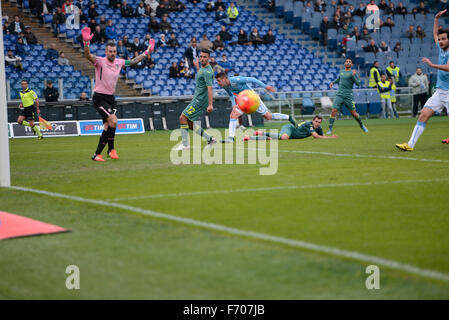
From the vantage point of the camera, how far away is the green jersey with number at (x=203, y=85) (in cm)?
1581

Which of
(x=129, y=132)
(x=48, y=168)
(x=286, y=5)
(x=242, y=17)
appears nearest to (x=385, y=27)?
(x=286, y=5)

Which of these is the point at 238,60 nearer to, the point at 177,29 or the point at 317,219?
the point at 177,29

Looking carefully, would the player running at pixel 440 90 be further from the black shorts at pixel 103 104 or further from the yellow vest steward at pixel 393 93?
the yellow vest steward at pixel 393 93

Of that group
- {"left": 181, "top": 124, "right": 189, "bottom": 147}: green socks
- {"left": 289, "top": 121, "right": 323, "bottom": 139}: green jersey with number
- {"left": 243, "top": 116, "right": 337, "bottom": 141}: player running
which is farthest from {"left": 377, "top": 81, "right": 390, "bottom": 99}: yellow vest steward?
{"left": 181, "top": 124, "right": 189, "bottom": 147}: green socks

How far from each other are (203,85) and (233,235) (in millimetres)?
10290

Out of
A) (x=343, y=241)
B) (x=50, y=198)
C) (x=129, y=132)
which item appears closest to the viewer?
(x=343, y=241)

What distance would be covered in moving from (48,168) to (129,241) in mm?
7189

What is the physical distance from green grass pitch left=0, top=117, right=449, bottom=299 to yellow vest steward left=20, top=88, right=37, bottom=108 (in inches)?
511

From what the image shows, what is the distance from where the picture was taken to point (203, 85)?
1611 centimetres

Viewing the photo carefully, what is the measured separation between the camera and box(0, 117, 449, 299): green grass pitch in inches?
182

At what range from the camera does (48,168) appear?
12750 mm

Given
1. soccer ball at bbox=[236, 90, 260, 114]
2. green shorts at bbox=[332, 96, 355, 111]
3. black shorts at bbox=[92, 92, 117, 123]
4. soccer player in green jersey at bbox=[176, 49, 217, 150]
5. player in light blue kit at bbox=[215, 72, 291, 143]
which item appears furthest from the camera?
green shorts at bbox=[332, 96, 355, 111]

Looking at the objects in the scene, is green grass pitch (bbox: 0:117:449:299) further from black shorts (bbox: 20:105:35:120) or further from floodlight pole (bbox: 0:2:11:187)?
black shorts (bbox: 20:105:35:120)

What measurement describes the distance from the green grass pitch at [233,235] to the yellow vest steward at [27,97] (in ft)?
42.5
